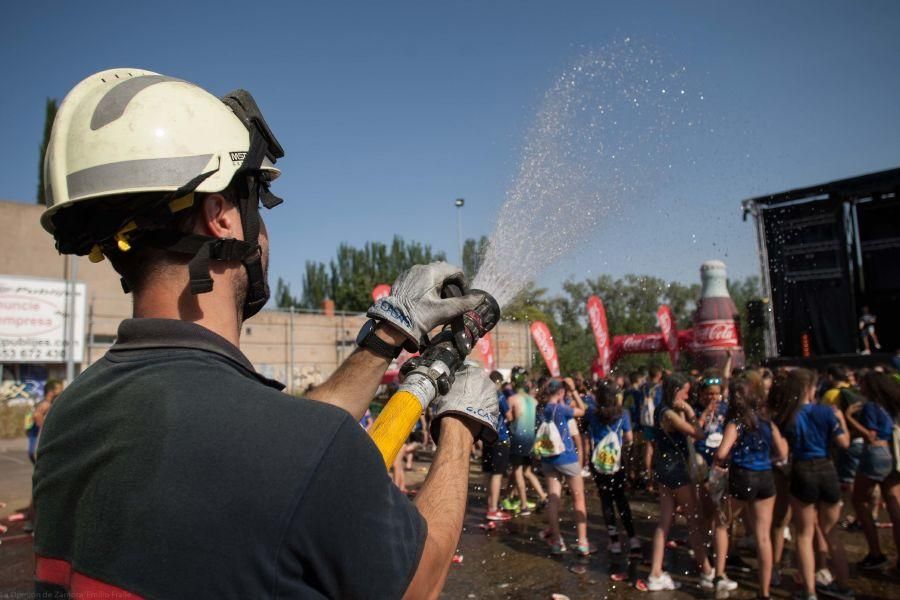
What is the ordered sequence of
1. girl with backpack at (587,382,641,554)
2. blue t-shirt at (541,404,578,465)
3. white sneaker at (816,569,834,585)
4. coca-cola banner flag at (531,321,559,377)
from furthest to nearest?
coca-cola banner flag at (531,321,559,377)
blue t-shirt at (541,404,578,465)
girl with backpack at (587,382,641,554)
white sneaker at (816,569,834,585)

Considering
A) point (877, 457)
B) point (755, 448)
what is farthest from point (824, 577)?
point (755, 448)

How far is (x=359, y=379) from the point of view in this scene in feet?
6.23

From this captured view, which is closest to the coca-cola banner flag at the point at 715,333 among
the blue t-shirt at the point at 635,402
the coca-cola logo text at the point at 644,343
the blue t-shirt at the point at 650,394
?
the coca-cola logo text at the point at 644,343

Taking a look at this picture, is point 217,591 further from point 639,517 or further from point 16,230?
point 16,230

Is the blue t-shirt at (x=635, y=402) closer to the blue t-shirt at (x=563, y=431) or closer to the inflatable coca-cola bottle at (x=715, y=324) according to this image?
the blue t-shirt at (x=563, y=431)

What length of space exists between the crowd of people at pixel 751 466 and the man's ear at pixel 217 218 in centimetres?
378

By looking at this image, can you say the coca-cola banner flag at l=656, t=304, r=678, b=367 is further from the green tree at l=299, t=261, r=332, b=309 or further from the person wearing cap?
the green tree at l=299, t=261, r=332, b=309

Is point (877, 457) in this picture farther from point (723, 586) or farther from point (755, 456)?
point (723, 586)

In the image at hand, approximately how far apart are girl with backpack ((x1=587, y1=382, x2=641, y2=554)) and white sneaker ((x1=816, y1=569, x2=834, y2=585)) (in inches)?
76.0

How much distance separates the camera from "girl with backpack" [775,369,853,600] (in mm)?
5750

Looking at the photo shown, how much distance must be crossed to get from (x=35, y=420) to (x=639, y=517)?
922 cm

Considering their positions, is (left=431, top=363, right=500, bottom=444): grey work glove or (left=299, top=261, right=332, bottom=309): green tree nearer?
(left=431, top=363, right=500, bottom=444): grey work glove

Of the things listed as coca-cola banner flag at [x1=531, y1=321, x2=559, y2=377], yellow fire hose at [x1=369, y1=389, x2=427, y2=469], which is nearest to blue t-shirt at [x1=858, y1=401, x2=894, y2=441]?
coca-cola banner flag at [x1=531, y1=321, x2=559, y2=377]

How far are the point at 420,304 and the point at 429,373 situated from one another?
22cm
